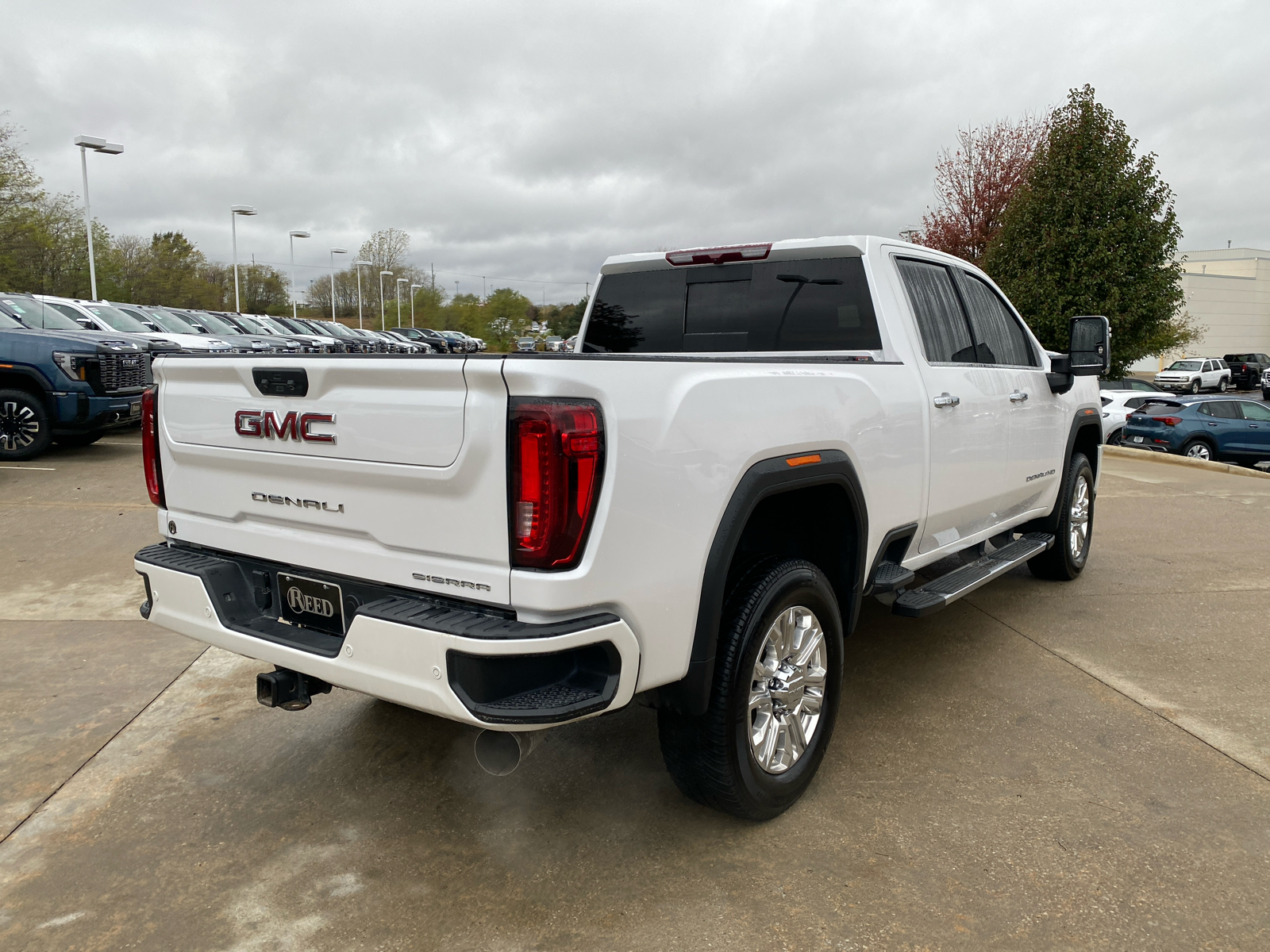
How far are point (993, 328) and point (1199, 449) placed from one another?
14.2m

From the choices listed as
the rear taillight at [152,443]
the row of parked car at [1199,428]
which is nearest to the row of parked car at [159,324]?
the rear taillight at [152,443]

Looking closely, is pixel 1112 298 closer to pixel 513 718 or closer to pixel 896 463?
pixel 896 463

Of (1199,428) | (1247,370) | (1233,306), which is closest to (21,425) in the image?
(1199,428)

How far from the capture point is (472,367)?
233cm

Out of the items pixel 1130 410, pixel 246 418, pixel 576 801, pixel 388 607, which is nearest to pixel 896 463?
pixel 576 801

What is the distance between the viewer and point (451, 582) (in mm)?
2453

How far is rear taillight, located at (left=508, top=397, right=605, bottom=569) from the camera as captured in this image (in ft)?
7.42

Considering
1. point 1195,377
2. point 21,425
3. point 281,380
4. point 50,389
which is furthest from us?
point 1195,377

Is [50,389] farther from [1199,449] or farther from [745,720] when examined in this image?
[1199,449]

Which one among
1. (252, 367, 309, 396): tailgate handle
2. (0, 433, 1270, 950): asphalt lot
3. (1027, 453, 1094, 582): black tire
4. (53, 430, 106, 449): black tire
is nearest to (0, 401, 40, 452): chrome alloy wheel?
(53, 430, 106, 449): black tire

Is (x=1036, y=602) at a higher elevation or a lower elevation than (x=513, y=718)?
lower

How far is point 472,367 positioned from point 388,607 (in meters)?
0.69

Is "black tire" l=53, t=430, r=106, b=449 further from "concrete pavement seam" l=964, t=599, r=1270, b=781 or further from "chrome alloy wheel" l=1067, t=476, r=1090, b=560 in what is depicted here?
"chrome alloy wheel" l=1067, t=476, r=1090, b=560

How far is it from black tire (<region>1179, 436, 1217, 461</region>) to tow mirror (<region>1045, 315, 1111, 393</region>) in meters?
13.4
